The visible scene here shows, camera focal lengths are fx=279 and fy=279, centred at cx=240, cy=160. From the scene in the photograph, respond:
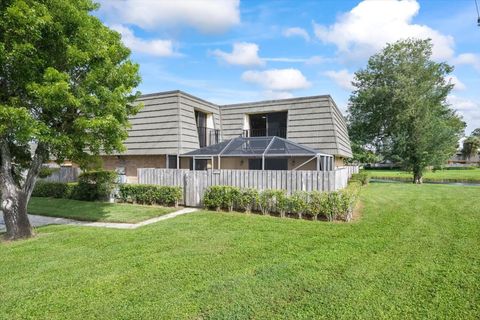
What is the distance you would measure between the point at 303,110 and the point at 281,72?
11279 millimetres

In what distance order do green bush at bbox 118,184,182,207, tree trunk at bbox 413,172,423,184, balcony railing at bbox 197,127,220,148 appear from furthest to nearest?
tree trunk at bbox 413,172,423,184
balcony railing at bbox 197,127,220,148
green bush at bbox 118,184,182,207

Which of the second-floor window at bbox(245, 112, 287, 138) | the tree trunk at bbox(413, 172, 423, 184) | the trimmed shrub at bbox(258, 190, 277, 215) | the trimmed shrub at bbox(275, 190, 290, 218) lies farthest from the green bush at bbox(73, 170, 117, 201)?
the tree trunk at bbox(413, 172, 423, 184)

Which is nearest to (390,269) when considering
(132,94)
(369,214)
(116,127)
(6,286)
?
(369,214)

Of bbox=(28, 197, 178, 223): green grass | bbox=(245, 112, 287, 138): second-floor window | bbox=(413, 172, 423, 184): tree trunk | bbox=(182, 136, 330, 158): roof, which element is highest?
bbox=(245, 112, 287, 138): second-floor window

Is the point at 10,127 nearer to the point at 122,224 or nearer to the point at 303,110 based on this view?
the point at 122,224

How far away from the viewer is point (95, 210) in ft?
37.3

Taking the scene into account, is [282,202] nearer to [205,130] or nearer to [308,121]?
[308,121]

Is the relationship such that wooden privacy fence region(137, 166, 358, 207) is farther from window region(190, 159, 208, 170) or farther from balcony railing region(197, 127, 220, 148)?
balcony railing region(197, 127, 220, 148)

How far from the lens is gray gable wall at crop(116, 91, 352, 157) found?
16.0m

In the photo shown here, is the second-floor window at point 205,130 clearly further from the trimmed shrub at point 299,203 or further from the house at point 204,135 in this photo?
Answer: the trimmed shrub at point 299,203

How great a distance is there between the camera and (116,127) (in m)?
8.19

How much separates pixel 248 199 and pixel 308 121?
8777 mm

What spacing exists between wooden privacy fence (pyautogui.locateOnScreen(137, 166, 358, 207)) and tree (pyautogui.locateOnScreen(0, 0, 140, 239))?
162 inches

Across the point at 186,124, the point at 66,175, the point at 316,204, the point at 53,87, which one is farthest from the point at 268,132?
the point at 53,87
